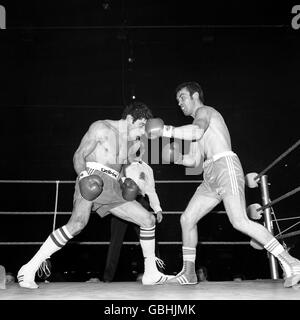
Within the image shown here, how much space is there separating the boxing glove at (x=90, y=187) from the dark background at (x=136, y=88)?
6.68 feet

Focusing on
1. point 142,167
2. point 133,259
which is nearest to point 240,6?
point 142,167

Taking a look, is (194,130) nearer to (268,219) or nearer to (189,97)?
(189,97)

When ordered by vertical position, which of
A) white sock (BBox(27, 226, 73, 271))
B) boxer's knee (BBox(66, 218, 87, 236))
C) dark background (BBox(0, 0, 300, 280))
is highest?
dark background (BBox(0, 0, 300, 280))

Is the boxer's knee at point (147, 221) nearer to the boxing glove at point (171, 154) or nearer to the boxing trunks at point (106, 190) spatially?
the boxing trunks at point (106, 190)

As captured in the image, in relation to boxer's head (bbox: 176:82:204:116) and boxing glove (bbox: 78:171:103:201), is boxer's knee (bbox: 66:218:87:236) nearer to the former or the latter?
boxing glove (bbox: 78:171:103:201)

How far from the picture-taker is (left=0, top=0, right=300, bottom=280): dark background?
5160 millimetres

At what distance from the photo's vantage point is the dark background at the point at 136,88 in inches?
203

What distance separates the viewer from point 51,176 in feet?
31.4

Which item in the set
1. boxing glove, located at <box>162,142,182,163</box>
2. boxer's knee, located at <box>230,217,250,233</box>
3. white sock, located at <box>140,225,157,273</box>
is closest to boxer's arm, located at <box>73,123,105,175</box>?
boxing glove, located at <box>162,142,182,163</box>

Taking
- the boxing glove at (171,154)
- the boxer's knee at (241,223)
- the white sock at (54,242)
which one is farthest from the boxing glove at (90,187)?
the boxer's knee at (241,223)

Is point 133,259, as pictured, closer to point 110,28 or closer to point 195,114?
point 110,28

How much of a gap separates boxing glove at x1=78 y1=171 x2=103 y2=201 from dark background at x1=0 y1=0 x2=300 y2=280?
2.04 metres

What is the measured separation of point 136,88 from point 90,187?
4772mm
